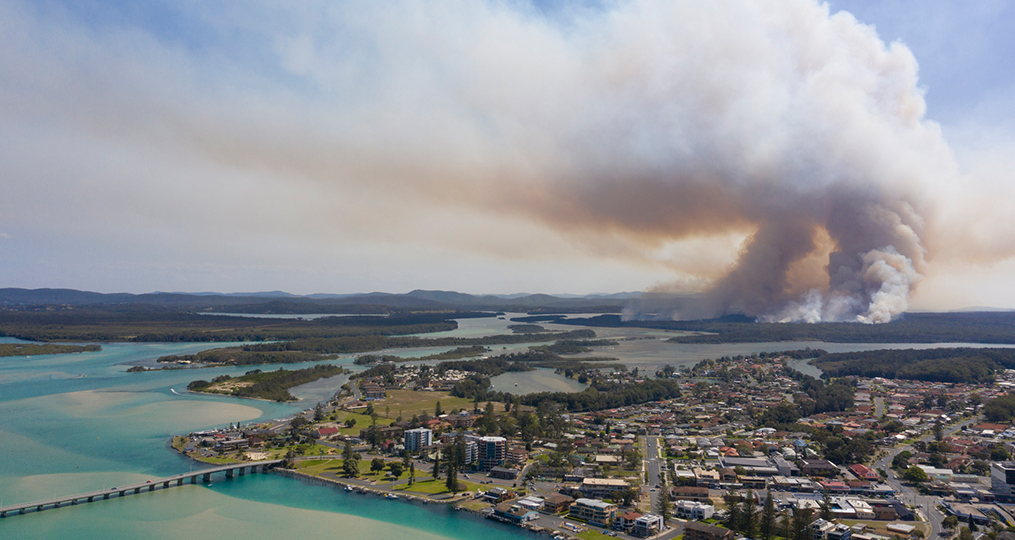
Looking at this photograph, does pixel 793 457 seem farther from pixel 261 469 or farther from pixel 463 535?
pixel 261 469

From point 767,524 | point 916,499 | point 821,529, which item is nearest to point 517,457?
point 767,524

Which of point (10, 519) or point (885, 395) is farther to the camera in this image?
point (885, 395)

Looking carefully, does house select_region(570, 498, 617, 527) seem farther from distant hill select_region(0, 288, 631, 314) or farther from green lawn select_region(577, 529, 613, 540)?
distant hill select_region(0, 288, 631, 314)

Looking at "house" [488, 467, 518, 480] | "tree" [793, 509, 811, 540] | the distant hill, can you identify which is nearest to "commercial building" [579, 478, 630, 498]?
"house" [488, 467, 518, 480]

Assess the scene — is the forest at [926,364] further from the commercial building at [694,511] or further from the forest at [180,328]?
the forest at [180,328]

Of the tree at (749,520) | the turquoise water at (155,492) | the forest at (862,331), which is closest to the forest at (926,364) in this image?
the forest at (862,331)

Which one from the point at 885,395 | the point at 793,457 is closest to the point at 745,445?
the point at 793,457
